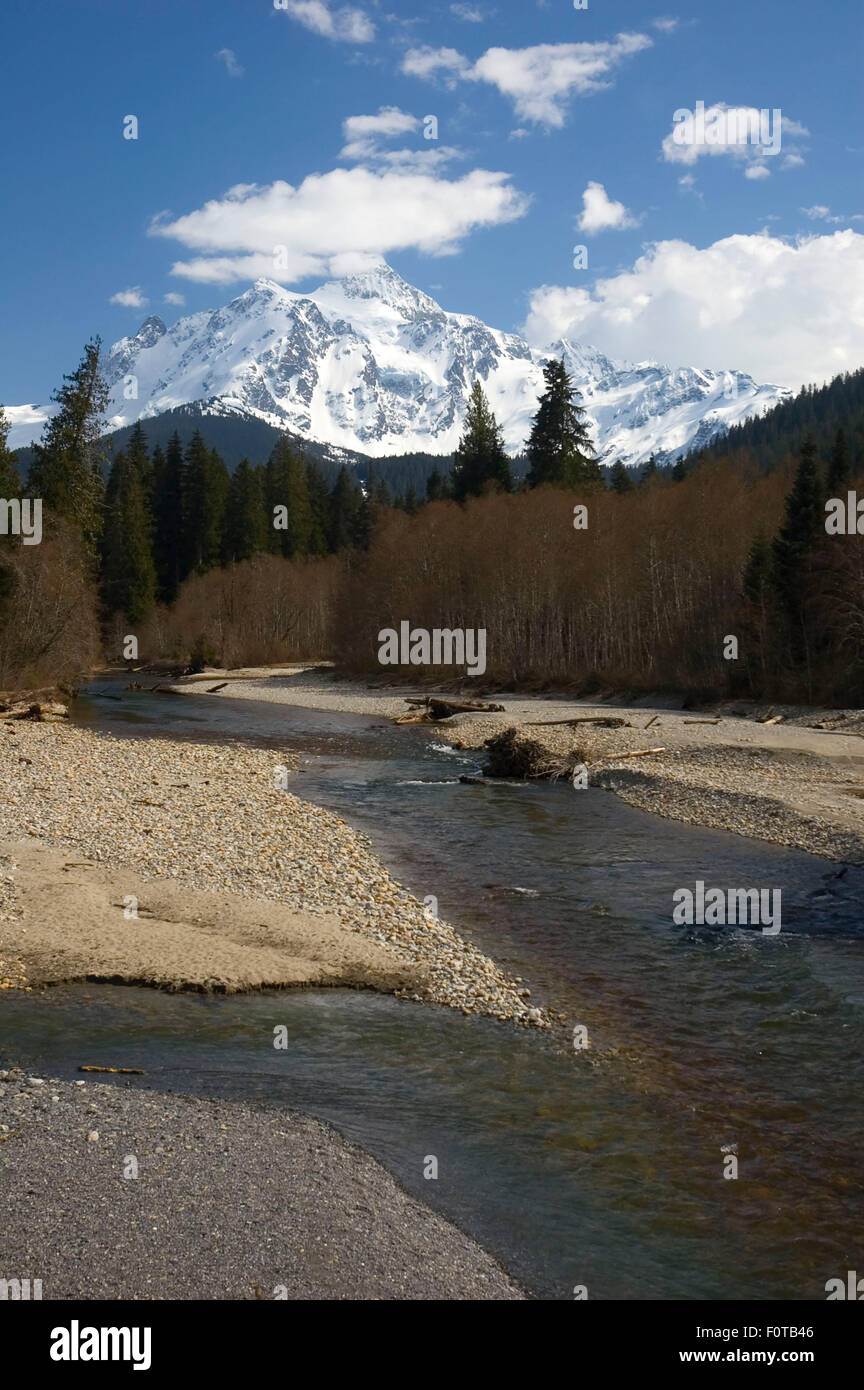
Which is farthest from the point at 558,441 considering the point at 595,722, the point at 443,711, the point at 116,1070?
the point at 116,1070

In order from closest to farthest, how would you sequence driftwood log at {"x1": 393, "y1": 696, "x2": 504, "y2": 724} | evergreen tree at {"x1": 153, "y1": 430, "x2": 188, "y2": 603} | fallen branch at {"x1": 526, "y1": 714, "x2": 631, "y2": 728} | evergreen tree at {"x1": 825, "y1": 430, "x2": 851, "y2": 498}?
fallen branch at {"x1": 526, "y1": 714, "x2": 631, "y2": 728}
driftwood log at {"x1": 393, "y1": 696, "x2": 504, "y2": 724}
evergreen tree at {"x1": 825, "y1": 430, "x2": 851, "y2": 498}
evergreen tree at {"x1": 153, "y1": 430, "x2": 188, "y2": 603}

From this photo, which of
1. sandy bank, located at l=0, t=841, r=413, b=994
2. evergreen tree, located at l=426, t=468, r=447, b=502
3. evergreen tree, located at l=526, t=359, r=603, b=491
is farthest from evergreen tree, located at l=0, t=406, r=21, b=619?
evergreen tree, located at l=426, t=468, r=447, b=502

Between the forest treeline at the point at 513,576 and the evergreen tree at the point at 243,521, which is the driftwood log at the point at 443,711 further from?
the evergreen tree at the point at 243,521

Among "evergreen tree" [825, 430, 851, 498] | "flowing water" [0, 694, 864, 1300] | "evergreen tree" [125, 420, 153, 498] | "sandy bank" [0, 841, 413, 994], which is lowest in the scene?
"flowing water" [0, 694, 864, 1300]

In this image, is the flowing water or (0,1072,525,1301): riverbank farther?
the flowing water

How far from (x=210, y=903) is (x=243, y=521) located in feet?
319

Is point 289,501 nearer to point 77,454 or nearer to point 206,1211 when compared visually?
point 77,454

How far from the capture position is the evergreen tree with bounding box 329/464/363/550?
113000 mm

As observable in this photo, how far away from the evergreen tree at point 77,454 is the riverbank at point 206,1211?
53.1 metres

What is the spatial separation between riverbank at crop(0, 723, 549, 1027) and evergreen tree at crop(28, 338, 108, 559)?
39.5 metres

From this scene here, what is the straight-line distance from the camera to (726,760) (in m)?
30.7

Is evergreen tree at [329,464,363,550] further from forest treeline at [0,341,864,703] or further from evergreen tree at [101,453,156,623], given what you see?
evergreen tree at [101,453,156,623]
